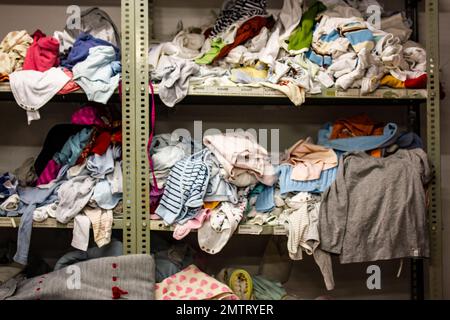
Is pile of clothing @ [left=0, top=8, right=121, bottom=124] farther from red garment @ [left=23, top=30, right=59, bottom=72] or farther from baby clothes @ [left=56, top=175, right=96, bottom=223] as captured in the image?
baby clothes @ [left=56, top=175, right=96, bottom=223]

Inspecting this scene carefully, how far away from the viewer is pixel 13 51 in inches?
62.4

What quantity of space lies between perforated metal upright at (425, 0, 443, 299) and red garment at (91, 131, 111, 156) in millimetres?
1233

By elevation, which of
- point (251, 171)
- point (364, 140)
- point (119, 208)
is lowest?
point (119, 208)

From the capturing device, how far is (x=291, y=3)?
66.8 inches

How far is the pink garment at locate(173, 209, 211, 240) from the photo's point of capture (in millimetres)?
1493

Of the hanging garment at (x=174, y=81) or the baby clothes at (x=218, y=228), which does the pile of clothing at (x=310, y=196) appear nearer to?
the baby clothes at (x=218, y=228)

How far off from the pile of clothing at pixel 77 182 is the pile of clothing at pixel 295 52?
1.03ft

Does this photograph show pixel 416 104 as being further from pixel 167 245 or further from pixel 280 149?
pixel 167 245

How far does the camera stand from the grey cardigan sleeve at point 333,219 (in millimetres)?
1492

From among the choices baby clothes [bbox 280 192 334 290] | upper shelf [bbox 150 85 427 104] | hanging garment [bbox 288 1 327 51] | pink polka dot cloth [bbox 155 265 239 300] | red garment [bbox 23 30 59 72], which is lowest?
pink polka dot cloth [bbox 155 265 239 300]

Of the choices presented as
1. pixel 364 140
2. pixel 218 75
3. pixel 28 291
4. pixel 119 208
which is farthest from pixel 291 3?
pixel 28 291

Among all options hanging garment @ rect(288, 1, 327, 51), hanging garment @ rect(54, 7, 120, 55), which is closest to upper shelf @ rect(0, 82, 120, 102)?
hanging garment @ rect(54, 7, 120, 55)

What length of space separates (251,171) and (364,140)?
472 mm

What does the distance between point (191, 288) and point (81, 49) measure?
38.9 inches
